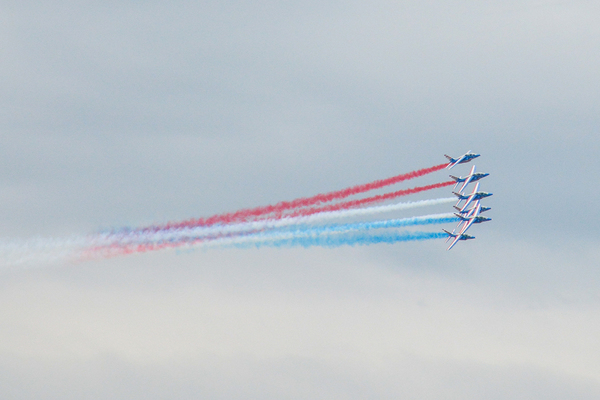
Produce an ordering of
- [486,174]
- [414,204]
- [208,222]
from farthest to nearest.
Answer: [486,174], [414,204], [208,222]

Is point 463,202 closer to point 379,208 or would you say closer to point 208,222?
point 379,208

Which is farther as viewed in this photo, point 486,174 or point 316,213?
point 486,174

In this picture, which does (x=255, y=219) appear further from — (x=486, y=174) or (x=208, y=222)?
(x=486, y=174)

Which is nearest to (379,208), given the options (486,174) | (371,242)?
(371,242)

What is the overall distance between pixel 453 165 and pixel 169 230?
97.8ft

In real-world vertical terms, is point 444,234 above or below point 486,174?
below

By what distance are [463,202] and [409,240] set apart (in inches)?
454

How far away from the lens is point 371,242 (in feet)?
294

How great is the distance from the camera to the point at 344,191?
88750mm

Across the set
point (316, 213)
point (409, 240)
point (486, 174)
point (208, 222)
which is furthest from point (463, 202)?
point (208, 222)

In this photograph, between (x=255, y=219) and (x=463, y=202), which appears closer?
(x=255, y=219)

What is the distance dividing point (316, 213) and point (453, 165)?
52.1 ft

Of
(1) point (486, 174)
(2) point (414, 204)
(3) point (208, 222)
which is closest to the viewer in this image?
(3) point (208, 222)

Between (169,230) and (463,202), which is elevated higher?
(463,202)
